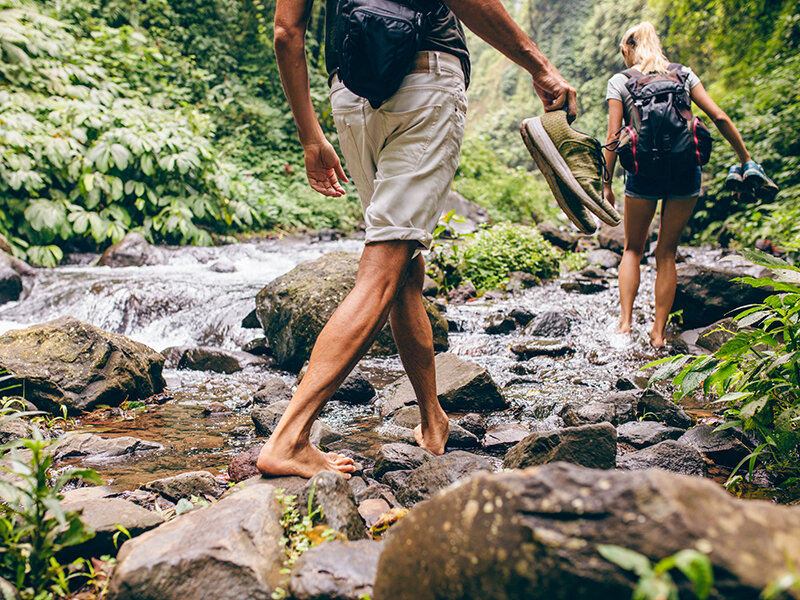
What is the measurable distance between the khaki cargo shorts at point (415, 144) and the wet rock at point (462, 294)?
14.6 feet

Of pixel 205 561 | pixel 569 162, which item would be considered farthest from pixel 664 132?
pixel 205 561

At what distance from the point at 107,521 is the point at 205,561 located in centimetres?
42

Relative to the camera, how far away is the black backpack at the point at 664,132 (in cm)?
355

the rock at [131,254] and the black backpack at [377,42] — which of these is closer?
the black backpack at [377,42]

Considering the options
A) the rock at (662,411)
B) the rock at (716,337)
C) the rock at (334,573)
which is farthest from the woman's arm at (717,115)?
the rock at (334,573)

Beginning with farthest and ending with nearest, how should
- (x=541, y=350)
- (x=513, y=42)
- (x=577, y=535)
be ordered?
1. (x=541, y=350)
2. (x=513, y=42)
3. (x=577, y=535)

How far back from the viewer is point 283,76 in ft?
6.05

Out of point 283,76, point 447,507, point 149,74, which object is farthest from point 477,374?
point 149,74

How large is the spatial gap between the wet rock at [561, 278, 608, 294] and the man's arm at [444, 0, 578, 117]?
Result: 16.0 feet

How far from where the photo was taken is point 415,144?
1.78m

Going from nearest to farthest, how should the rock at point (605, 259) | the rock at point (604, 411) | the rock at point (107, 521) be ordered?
the rock at point (107, 521), the rock at point (604, 411), the rock at point (605, 259)

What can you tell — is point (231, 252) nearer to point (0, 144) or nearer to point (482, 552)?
point (0, 144)

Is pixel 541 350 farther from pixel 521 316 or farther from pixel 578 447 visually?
pixel 578 447

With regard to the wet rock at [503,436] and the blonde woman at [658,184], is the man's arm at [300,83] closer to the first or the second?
the wet rock at [503,436]
